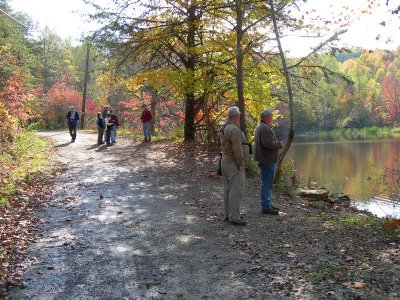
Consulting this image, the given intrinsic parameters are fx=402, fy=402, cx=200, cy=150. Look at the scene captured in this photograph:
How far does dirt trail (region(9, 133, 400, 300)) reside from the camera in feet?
14.8

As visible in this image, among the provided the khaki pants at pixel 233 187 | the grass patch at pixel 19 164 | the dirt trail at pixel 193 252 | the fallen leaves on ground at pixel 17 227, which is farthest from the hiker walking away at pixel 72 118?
the khaki pants at pixel 233 187

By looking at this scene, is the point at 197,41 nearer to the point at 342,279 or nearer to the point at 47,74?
the point at 342,279

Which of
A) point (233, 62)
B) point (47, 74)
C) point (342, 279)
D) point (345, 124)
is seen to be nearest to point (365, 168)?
point (233, 62)

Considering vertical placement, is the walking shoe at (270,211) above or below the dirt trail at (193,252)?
above

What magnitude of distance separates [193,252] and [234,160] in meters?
2.01

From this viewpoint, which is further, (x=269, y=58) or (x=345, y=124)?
(x=345, y=124)

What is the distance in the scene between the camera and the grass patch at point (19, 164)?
30.3 feet

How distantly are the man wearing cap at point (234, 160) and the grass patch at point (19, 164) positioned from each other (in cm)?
448

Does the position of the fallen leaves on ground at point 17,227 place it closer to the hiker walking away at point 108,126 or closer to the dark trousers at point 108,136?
the hiker walking away at point 108,126

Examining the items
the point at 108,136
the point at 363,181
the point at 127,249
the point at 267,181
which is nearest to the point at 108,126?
the point at 108,136

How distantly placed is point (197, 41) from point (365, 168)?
46.7 feet

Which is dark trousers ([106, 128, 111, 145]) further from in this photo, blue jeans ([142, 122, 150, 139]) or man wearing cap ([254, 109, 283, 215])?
man wearing cap ([254, 109, 283, 215])

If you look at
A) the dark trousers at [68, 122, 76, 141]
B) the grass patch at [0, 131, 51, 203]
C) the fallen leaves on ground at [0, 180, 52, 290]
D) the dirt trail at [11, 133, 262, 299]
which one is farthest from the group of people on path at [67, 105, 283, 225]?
the dark trousers at [68, 122, 76, 141]

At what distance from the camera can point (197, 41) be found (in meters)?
16.8
